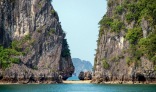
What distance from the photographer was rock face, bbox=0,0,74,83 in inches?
3964

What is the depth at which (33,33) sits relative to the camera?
10388cm

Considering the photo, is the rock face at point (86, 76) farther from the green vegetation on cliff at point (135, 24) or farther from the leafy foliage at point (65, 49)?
the green vegetation on cliff at point (135, 24)

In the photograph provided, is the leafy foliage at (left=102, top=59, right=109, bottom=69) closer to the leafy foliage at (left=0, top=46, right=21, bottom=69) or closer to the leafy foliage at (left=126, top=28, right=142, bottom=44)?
the leafy foliage at (left=126, top=28, right=142, bottom=44)

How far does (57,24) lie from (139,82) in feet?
95.4

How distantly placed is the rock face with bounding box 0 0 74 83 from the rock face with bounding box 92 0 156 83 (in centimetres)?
A: 1089

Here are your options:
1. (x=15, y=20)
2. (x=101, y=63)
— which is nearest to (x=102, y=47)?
(x=101, y=63)

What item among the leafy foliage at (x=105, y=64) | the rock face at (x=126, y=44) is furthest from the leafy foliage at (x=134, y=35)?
the leafy foliage at (x=105, y=64)

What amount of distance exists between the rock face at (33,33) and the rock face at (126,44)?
1089 centimetres

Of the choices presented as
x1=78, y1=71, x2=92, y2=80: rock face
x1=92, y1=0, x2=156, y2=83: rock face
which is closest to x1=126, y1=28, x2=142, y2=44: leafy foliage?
x1=92, y1=0, x2=156, y2=83: rock face

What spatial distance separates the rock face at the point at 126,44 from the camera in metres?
89.3

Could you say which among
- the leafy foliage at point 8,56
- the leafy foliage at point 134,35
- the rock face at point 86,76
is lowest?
the rock face at point 86,76

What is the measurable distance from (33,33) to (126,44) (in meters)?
22.8

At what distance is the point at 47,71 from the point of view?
3674 inches

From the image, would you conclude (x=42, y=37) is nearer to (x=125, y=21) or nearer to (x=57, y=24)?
(x=57, y=24)
